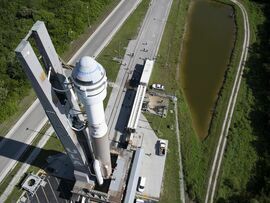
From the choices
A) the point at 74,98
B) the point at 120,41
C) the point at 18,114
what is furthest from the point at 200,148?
the point at 18,114

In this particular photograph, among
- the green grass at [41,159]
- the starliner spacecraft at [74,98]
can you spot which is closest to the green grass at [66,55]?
the green grass at [41,159]

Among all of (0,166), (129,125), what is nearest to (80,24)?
(129,125)

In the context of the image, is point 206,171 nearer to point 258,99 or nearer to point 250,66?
point 258,99

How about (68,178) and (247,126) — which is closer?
(68,178)

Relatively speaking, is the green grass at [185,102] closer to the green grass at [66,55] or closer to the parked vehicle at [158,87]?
the parked vehicle at [158,87]

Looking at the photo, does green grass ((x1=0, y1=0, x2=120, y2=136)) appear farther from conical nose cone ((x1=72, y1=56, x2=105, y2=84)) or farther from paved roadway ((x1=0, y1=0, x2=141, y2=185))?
conical nose cone ((x1=72, y1=56, x2=105, y2=84))

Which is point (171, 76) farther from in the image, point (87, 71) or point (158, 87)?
point (87, 71)
